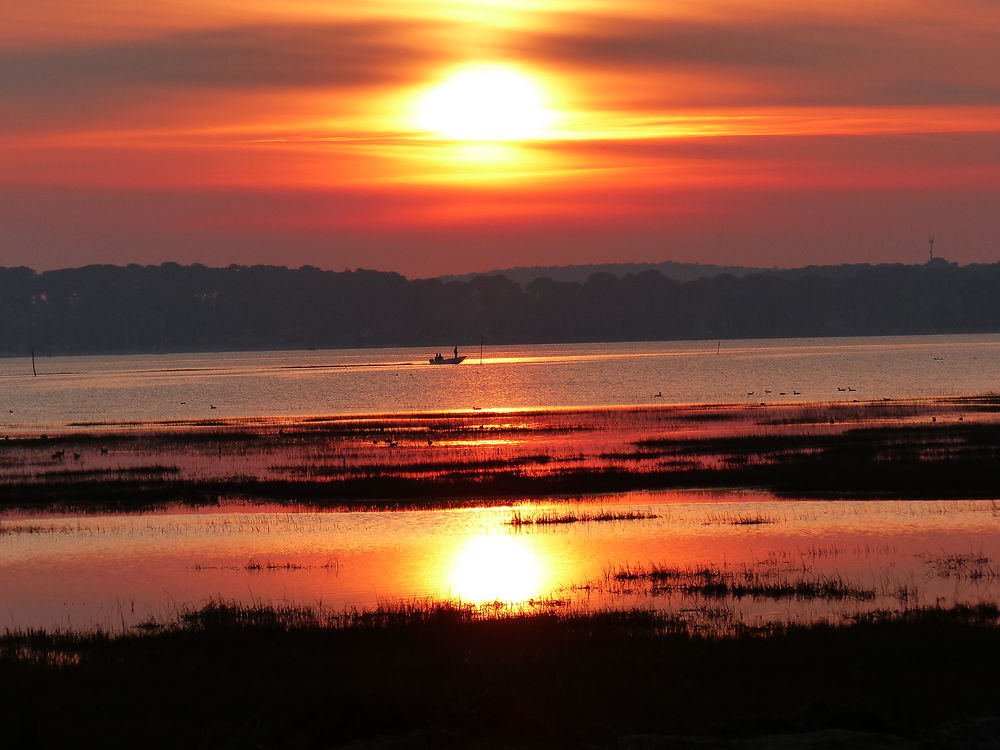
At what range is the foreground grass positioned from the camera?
1519cm

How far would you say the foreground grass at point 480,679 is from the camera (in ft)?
49.8

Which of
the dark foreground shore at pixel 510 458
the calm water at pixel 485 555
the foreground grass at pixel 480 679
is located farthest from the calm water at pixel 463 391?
the foreground grass at pixel 480 679

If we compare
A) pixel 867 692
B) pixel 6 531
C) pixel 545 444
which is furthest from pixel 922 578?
pixel 545 444

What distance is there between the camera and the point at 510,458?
58.8 metres

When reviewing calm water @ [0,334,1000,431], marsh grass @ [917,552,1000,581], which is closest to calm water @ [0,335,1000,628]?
marsh grass @ [917,552,1000,581]

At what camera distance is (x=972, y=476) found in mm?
45438

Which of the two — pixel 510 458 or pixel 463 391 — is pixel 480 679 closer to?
pixel 510 458

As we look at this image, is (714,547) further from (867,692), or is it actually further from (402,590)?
(867,692)

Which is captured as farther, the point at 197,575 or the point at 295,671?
the point at 197,575

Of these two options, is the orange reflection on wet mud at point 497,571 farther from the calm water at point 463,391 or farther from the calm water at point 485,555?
the calm water at point 463,391

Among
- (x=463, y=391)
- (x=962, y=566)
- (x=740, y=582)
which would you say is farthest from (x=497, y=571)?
(x=463, y=391)

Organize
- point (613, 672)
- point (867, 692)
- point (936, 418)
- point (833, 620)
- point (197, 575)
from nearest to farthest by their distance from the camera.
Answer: point (867, 692), point (613, 672), point (833, 620), point (197, 575), point (936, 418)

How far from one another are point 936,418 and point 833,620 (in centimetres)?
5589

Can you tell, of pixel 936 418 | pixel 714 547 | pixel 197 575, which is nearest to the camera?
pixel 197 575
